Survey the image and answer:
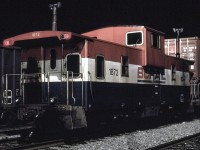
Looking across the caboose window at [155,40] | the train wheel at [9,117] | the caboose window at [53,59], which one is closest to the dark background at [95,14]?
the caboose window at [155,40]

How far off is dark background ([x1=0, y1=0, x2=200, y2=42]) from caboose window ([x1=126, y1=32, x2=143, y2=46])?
12057 millimetres

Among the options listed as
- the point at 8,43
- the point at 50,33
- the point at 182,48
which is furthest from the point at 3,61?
the point at 182,48

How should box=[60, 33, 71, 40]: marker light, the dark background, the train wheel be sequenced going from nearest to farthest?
box=[60, 33, 71, 40]: marker light, the train wheel, the dark background

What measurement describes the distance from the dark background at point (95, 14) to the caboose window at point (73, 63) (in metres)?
13.5

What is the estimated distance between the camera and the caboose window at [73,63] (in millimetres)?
10891

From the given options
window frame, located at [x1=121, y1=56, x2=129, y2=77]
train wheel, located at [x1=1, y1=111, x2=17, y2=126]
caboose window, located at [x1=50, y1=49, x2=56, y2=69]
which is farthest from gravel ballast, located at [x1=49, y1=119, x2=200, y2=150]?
caboose window, located at [x1=50, y1=49, x2=56, y2=69]

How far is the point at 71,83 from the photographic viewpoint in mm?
10930

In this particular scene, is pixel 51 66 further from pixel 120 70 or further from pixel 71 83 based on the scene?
pixel 120 70

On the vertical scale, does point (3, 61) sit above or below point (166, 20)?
below

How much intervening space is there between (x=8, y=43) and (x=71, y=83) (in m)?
2.56

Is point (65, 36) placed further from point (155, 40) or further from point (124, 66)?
point (155, 40)

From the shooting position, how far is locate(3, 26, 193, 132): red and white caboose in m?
10.4

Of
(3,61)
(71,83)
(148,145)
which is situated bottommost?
(148,145)

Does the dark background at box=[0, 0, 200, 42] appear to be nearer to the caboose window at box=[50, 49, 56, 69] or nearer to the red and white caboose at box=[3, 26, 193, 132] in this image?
the red and white caboose at box=[3, 26, 193, 132]
